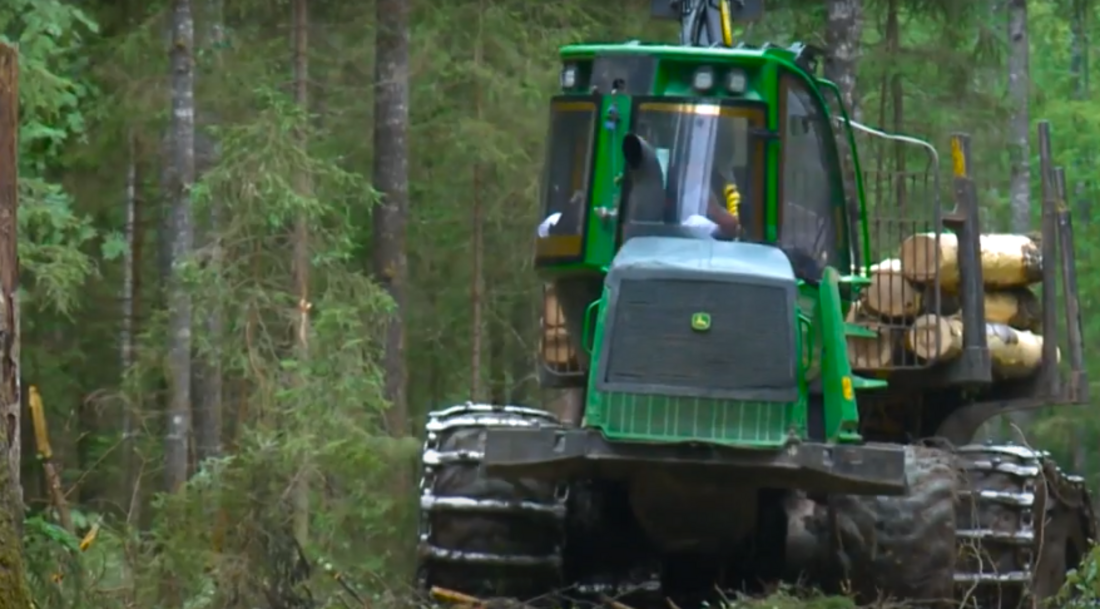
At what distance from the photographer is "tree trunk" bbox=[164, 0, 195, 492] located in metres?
20.8

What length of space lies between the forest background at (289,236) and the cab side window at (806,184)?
274 cm

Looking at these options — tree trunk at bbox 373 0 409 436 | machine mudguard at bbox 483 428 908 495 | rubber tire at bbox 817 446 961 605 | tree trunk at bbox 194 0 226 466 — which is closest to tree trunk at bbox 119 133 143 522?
tree trunk at bbox 194 0 226 466

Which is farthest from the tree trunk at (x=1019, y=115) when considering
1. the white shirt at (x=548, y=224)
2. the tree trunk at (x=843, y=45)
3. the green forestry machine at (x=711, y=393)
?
the white shirt at (x=548, y=224)

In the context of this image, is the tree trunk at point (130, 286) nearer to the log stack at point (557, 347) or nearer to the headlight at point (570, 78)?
the log stack at point (557, 347)

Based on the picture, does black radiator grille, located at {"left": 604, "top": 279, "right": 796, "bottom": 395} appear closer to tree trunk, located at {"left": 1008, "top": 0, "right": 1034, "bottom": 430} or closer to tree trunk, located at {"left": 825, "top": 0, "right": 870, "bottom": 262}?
tree trunk, located at {"left": 825, "top": 0, "right": 870, "bottom": 262}

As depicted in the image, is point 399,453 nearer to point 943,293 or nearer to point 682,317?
point 943,293

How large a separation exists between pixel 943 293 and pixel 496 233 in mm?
15132

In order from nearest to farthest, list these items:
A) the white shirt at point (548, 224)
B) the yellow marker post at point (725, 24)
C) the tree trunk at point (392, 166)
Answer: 1. the white shirt at point (548, 224)
2. the yellow marker post at point (725, 24)
3. the tree trunk at point (392, 166)

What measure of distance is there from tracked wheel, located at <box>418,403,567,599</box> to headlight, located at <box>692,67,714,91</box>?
1.80 m

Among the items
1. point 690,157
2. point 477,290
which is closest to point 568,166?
point 690,157

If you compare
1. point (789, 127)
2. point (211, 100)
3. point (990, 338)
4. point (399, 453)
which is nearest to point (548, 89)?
point (211, 100)

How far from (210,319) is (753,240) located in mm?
11322

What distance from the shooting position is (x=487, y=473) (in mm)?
9516

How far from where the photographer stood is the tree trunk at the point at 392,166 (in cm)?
2142
